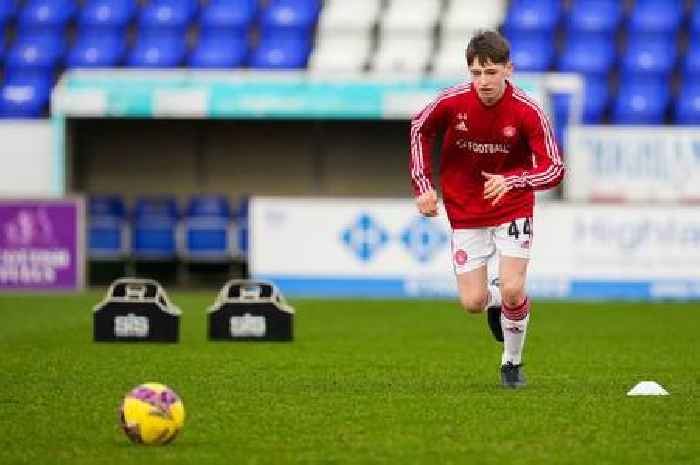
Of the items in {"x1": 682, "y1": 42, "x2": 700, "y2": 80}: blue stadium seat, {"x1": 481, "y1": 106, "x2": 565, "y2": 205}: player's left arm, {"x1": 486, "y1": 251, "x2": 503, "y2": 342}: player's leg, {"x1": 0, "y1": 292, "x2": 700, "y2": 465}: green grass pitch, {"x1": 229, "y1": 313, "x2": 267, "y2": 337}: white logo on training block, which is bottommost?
{"x1": 0, "y1": 292, "x2": 700, "y2": 465}: green grass pitch

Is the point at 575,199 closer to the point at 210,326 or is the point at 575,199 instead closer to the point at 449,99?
the point at 210,326

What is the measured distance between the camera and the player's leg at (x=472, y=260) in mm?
11367

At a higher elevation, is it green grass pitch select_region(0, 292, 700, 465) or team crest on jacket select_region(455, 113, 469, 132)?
team crest on jacket select_region(455, 113, 469, 132)

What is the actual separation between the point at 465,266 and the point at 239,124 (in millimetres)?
17641

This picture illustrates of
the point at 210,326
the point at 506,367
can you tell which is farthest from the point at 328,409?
the point at 210,326

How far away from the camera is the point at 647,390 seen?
1077 cm

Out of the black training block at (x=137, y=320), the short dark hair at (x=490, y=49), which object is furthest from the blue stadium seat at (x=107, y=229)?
the short dark hair at (x=490, y=49)

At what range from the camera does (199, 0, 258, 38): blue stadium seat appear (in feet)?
94.7

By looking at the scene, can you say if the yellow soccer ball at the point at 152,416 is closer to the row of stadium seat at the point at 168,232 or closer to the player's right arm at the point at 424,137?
the player's right arm at the point at 424,137

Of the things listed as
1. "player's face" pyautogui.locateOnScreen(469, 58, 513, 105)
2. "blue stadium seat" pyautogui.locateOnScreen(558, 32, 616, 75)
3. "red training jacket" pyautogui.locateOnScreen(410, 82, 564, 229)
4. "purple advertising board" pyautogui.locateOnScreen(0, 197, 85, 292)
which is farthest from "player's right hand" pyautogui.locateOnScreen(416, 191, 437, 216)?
"blue stadium seat" pyautogui.locateOnScreen(558, 32, 616, 75)

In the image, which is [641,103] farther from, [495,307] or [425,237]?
[495,307]

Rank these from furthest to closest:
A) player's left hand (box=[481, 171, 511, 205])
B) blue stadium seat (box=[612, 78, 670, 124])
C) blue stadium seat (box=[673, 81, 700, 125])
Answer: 1. blue stadium seat (box=[612, 78, 670, 124])
2. blue stadium seat (box=[673, 81, 700, 125])
3. player's left hand (box=[481, 171, 511, 205])

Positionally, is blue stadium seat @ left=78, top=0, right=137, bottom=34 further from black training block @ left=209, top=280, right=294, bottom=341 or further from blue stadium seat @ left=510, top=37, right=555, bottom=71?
black training block @ left=209, top=280, right=294, bottom=341

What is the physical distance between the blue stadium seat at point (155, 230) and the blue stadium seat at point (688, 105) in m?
7.54
